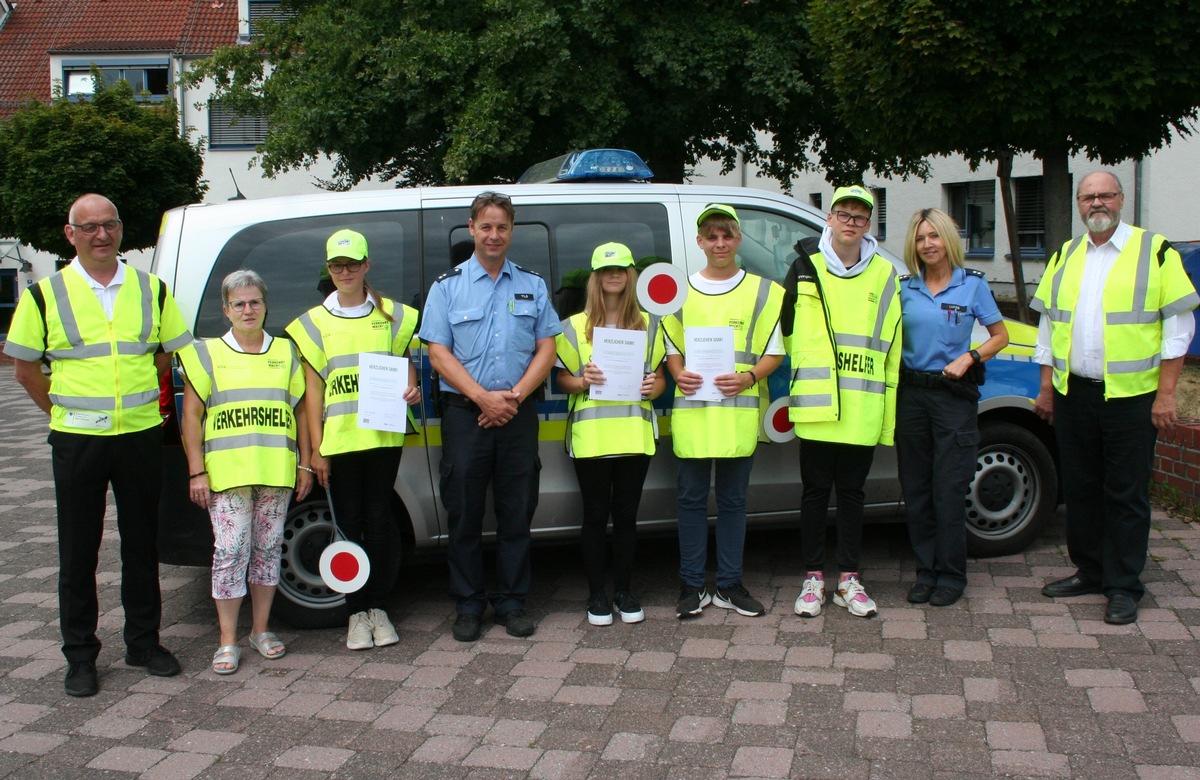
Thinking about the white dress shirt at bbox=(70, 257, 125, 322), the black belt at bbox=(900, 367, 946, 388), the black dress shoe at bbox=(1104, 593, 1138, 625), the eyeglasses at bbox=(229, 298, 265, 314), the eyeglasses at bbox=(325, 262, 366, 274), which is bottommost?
the black dress shoe at bbox=(1104, 593, 1138, 625)

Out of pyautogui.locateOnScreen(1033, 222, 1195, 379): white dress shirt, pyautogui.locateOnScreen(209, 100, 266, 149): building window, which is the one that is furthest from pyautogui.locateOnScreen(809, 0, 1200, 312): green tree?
pyautogui.locateOnScreen(209, 100, 266, 149): building window

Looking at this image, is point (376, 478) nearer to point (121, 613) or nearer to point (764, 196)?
point (121, 613)

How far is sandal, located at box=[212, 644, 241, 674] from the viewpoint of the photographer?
4.77 metres

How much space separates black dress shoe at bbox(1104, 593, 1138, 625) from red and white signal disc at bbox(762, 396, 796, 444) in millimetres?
1590

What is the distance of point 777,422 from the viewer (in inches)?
210

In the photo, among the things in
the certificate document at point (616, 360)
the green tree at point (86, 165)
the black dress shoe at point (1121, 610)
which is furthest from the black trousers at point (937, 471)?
the green tree at point (86, 165)

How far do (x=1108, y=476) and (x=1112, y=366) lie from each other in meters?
0.54

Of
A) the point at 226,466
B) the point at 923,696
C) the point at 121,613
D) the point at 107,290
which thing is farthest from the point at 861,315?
the point at 121,613

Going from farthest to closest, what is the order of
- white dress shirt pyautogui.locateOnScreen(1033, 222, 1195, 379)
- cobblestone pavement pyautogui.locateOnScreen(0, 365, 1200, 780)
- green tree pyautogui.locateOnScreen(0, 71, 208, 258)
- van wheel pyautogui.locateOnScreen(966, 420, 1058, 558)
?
green tree pyautogui.locateOnScreen(0, 71, 208, 258) < van wheel pyautogui.locateOnScreen(966, 420, 1058, 558) < white dress shirt pyautogui.locateOnScreen(1033, 222, 1195, 379) < cobblestone pavement pyautogui.locateOnScreen(0, 365, 1200, 780)

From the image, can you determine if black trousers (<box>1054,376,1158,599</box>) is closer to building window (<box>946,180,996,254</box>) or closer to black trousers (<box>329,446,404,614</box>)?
black trousers (<box>329,446,404,614</box>)

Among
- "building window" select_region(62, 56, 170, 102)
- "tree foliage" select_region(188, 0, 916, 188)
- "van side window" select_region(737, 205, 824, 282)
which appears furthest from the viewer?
"building window" select_region(62, 56, 170, 102)

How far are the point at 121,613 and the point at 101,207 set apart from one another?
7.30ft

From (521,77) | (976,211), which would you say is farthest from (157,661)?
(976,211)

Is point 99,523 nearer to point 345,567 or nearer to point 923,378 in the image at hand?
point 345,567
